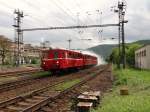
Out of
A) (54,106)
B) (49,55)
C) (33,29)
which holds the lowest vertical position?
(54,106)

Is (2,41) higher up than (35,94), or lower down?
higher up

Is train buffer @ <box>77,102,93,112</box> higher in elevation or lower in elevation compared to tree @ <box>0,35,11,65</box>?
lower

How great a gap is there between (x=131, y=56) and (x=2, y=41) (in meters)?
34.5

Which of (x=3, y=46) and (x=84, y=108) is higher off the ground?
(x=3, y=46)

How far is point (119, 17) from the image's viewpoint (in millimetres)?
52031

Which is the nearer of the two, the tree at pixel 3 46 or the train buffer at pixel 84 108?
the train buffer at pixel 84 108

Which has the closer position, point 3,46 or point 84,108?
point 84,108

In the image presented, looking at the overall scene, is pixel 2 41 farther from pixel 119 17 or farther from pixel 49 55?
pixel 49 55

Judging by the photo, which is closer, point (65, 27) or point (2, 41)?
point (65, 27)

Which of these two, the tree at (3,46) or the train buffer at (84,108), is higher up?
the tree at (3,46)

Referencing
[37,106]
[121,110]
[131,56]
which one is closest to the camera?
[121,110]

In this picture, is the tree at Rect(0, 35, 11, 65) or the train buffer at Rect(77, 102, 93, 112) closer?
the train buffer at Rect(77, 102, 93, 112)

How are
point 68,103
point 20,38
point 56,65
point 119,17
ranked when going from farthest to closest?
1. point 20,38
2. point 119,17
3. point 56,65
4. point 68,103

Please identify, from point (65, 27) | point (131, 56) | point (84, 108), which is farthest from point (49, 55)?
point (131, 56)
